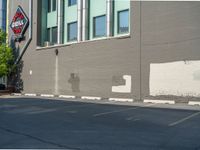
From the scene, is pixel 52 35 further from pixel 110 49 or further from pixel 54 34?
pixel 110 49

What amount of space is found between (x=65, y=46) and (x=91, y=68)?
4.25 meters

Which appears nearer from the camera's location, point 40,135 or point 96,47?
point 40,135

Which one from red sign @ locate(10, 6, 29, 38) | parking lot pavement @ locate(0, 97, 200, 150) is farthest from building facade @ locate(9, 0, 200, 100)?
parking lot pavement @ locate(0, 97, 200, 150)

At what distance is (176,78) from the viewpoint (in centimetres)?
2448

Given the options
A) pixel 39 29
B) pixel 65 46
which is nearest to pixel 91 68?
pixel 65 46

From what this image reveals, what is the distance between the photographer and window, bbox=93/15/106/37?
103 feet

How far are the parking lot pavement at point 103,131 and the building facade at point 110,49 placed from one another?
7.01 meters

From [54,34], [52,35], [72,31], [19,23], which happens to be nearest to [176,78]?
[72,31]

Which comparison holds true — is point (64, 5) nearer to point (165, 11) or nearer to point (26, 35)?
point (26, 35)

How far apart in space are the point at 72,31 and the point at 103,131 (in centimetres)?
2289

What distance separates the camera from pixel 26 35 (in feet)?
131

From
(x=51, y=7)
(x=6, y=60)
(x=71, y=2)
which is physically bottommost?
(x=6, y=60)

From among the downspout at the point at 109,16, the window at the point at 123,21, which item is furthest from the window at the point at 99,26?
the window at the point at 123,21

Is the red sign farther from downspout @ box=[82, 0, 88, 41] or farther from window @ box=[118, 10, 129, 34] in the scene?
window @ box=[118, 10, 129, 34]
